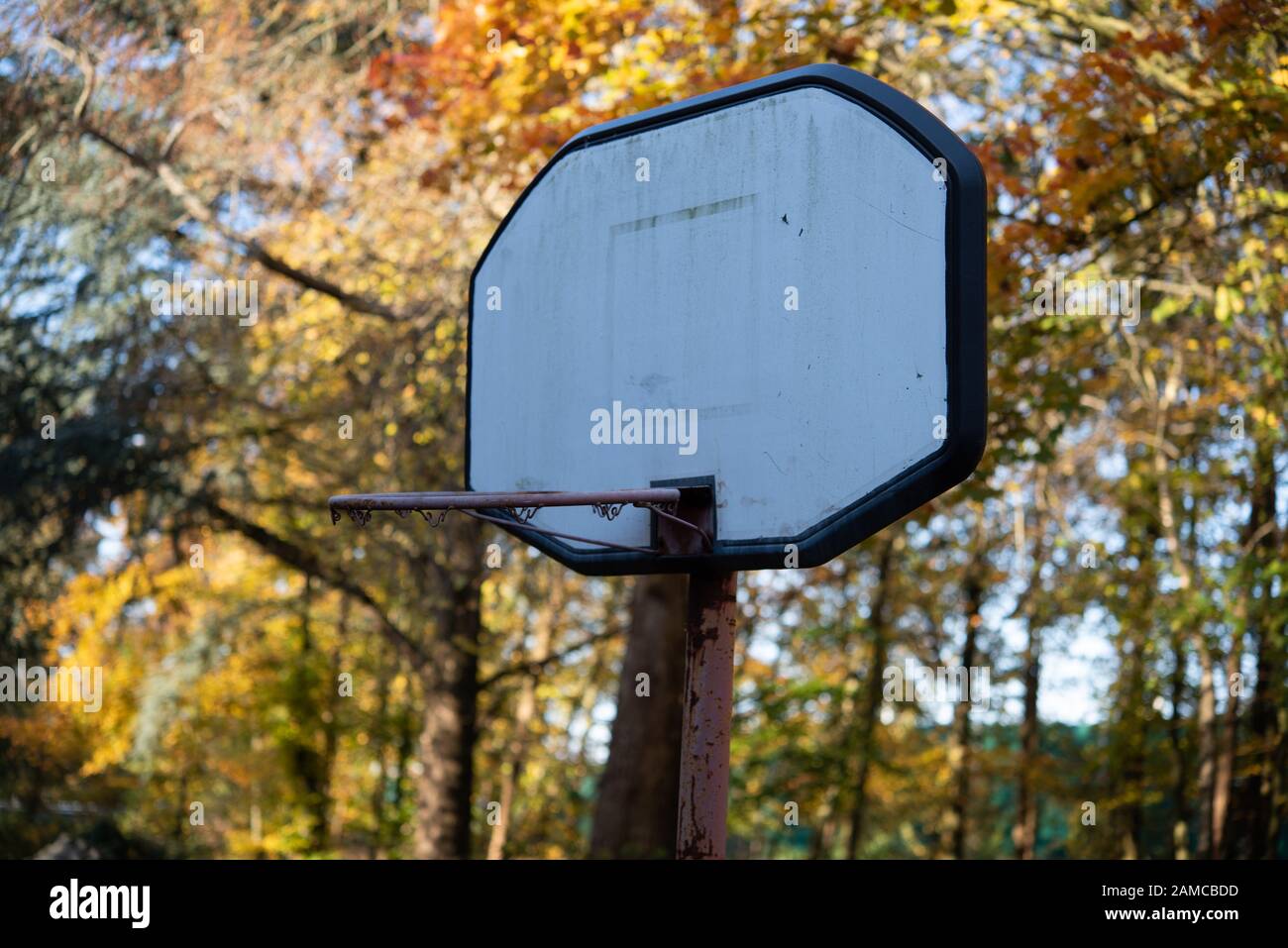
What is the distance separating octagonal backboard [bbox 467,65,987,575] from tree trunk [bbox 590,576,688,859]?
7330 millimetres

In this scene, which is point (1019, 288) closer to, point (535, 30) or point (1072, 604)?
point (535, 30)

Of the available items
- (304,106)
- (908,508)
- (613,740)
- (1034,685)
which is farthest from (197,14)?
(1034,685)

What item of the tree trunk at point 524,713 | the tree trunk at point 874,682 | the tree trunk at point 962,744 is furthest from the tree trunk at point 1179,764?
the tree trunk at point 524,713

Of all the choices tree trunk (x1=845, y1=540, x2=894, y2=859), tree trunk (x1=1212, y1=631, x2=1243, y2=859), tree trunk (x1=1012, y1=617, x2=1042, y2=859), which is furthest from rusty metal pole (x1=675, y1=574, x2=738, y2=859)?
tree trunk (x1=1012, y1=617, x2=1042, y2=859)

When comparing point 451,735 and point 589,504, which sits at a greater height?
point 589,504

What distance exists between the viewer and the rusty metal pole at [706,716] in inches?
224

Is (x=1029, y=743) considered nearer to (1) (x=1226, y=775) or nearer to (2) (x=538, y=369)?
(1) (x=1226, y=775)

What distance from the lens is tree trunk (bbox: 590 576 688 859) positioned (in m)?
13.5

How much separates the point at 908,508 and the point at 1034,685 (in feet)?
59.2

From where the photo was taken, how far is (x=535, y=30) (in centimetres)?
1173

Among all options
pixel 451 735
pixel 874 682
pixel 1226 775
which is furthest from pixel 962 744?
pixel 451 735

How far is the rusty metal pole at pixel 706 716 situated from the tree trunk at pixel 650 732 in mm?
7776

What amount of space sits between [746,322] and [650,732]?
8621mm

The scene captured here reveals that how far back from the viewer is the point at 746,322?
18.6 feet
